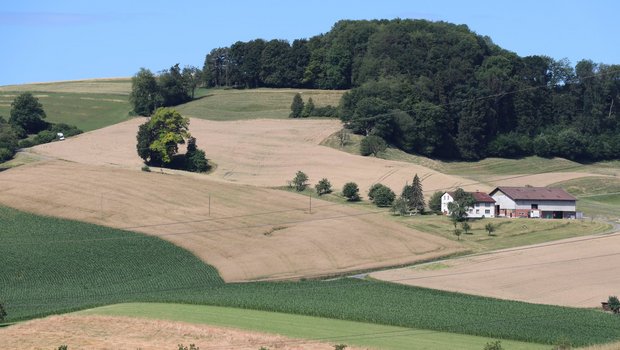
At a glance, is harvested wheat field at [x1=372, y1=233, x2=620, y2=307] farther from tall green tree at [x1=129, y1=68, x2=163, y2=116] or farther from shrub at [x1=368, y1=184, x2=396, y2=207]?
tall green tree at [x1=129, y1=68, x2=163, y2=116]

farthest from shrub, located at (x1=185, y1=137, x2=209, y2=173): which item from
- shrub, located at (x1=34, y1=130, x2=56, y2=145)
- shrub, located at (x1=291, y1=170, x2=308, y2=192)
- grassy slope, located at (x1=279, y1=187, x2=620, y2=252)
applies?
shrub, located at (x1=34, y1=130, x2=56, y2=145)

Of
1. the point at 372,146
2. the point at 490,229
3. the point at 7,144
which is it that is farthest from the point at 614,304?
the point at 7,144

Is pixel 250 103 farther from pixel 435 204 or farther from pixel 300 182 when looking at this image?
pixel 435 204

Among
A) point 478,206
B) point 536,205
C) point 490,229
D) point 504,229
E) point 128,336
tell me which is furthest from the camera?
point 536,205

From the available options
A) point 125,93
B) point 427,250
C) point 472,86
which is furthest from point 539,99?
point 427,250

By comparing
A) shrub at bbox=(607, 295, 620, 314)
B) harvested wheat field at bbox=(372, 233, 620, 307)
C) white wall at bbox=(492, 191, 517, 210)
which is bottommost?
harvested wheat field at bbox=(372, 233, 620, 307)

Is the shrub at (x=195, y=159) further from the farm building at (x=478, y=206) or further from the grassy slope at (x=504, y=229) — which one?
the farm building at (x=478, y=206)
